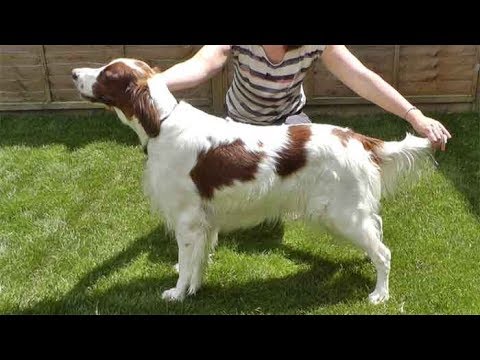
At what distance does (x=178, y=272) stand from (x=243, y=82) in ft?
4.66

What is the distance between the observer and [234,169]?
3289 millimetres

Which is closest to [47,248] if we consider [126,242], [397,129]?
[126,242]

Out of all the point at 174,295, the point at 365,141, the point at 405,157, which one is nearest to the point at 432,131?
the point at 405,157

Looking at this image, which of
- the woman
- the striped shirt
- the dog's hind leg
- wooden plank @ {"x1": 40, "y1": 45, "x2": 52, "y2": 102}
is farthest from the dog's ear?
wooden plank @ {"x1": 40, "y1": 45, "x2": 52, "y2": 102}

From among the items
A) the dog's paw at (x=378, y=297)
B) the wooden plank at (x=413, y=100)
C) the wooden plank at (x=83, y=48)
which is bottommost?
the wooden plank at (x=413, y=100)

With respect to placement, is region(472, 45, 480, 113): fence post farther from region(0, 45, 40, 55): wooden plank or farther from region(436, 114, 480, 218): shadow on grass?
region(0, 45, 40, 55): wooden plank

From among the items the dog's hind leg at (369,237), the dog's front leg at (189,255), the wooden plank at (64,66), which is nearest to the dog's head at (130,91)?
the dog's front leg at (189,255)

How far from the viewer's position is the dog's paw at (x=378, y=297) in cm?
A: 349

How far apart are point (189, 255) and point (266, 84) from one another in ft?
4.36

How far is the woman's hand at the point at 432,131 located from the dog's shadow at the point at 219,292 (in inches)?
39.6

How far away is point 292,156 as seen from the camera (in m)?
3.28

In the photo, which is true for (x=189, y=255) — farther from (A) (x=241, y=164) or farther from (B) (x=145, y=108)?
(B) (x=145, y=108)

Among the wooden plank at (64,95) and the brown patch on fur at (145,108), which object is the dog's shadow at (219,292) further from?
the wooden plank at (64,95)

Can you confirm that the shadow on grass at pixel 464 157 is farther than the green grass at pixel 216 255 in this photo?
Yes
